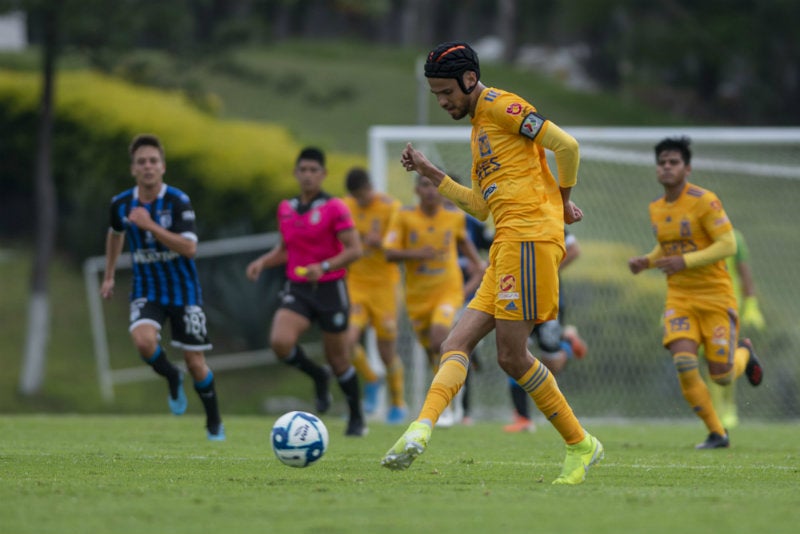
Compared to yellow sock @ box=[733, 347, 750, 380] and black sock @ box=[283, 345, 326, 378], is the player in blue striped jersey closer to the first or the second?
black sock @ box=[283, 345, 326, 378]

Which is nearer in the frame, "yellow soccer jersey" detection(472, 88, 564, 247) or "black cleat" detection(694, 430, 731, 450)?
"yellow soccer jersey" detection(472, 88, 564, 247)

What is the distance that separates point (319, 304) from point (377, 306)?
2856 millimetres

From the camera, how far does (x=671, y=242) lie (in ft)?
33.6

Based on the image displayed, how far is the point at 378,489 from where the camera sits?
653 cm

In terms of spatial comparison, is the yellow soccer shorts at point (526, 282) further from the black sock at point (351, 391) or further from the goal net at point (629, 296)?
the goal net at point (629, 296)

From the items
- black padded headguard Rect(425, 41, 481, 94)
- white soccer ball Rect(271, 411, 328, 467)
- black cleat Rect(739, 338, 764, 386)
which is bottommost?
black cleat Rect(739, 338, 764, 386)

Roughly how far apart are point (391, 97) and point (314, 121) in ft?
11.8

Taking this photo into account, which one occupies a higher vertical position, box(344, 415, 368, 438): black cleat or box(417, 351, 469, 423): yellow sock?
box(417, 351, 469, 423): yellow sock

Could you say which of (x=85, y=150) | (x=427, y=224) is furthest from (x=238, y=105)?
(x=427, y=224)

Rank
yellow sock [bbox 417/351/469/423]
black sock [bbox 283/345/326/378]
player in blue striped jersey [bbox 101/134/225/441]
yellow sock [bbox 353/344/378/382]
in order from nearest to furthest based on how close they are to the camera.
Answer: yellow sock [bbox 417/351/469/423], player in blue striped jersey [bbox 101/134/225/441], black sock [bbox 283/345/326/378], yellow sock [bbox 353/344/378/382]

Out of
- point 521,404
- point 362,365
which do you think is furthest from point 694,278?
point 362,365

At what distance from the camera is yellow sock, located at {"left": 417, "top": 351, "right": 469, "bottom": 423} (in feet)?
22.7

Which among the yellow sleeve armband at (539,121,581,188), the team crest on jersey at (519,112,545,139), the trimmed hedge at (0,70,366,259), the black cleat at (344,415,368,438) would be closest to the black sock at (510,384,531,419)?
the black cleat at (344,415,368,438)

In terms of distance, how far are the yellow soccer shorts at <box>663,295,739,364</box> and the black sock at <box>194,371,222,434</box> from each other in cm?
345
